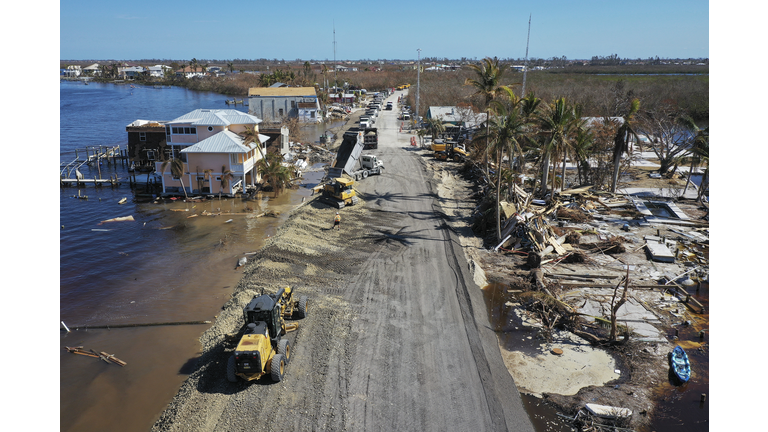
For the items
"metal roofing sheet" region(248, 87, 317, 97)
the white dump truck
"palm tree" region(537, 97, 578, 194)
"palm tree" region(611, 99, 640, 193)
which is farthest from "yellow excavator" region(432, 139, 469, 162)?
"metal roofing sheet" region(248, 87, 317, 97)

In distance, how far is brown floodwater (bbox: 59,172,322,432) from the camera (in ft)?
44.6

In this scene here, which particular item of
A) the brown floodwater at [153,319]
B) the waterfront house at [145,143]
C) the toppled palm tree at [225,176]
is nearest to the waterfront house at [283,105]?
the waterfront house at [145,143]

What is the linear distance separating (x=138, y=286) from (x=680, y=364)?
22.3m

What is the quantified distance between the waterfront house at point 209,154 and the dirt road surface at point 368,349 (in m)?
11.9

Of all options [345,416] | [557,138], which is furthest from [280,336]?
[557,138]

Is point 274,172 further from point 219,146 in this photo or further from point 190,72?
point 190,72

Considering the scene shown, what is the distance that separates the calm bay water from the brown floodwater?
37 mm

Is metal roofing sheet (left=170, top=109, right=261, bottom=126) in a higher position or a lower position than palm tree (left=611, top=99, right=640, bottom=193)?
higher

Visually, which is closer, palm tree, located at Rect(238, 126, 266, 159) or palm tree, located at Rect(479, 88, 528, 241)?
palm tree, located at Rect(479, 88, 528, 241)

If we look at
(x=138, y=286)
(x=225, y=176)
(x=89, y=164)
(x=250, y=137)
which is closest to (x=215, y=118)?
(x=250, y=137)

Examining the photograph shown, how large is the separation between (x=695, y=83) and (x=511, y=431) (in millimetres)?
93976

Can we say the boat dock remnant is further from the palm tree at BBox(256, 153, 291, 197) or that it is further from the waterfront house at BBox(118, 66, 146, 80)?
the waterfront house at BBox(118, 66, 146, 80)

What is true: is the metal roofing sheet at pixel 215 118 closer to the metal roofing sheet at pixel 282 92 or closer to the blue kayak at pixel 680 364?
the blue kayak at pixel 680 364

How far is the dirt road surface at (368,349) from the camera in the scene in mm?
12008
